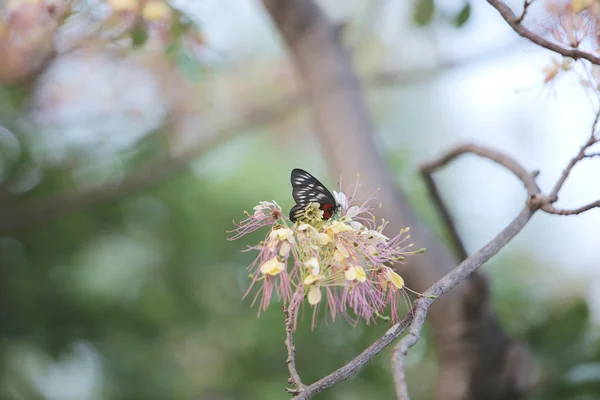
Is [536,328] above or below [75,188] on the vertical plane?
below

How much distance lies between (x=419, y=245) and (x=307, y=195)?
685 mm

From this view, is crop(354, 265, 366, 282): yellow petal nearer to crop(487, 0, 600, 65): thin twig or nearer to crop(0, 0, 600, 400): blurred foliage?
crop(487, 0, 600, 65): thin twig

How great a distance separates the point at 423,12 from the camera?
3.95ft

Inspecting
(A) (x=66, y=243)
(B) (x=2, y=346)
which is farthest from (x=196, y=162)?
Result: (B) (x=2, y=346)

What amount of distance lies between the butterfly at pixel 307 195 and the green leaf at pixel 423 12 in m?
0.76

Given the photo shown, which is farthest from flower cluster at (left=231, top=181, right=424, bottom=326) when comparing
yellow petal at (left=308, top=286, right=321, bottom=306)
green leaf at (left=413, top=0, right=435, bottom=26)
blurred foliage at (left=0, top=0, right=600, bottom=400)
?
blurred foliage at (left=0, top=0, right=600, bottom=400)

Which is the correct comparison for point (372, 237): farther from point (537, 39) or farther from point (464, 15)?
point (464, 15)

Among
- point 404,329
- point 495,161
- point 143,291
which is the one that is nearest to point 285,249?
point 404,329

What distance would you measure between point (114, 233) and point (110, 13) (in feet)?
3.42

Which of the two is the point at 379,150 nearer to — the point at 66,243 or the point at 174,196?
the point at 174,196

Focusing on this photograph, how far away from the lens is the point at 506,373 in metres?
1.27

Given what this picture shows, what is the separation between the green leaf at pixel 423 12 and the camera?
120 centimetres

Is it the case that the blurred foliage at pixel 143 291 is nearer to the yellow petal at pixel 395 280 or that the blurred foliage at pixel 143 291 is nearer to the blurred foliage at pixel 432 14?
the blurred foliage at pixel 432 14

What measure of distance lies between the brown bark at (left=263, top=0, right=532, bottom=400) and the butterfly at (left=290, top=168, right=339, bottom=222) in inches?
24.5
